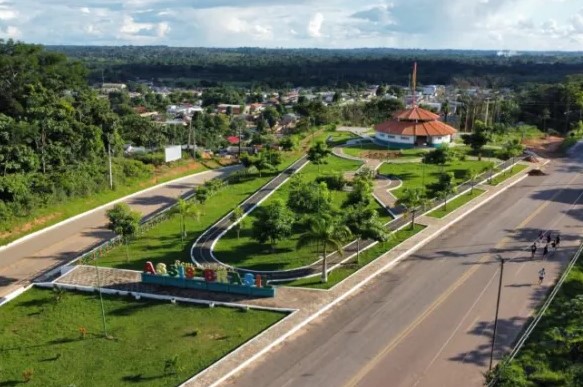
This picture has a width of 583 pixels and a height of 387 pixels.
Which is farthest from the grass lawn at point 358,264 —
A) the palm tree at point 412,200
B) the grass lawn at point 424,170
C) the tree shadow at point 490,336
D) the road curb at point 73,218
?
the road curb at point 73,218

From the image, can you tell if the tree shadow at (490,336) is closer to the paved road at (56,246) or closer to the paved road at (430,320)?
the paved road at (430,320)

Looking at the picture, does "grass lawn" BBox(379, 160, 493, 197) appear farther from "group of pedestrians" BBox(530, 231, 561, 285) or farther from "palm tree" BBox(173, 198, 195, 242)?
"palm tree" BBox(173, 198, 195, 242)

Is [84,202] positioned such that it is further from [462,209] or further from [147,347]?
[462,209]

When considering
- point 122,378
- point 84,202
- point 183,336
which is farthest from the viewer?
point 84,202

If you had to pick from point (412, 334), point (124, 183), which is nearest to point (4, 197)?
point (124, 183)

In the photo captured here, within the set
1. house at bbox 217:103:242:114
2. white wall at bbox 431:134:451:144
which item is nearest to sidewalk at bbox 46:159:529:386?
white wall at bbox 431:134:451:144

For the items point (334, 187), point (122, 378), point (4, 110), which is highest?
point (4, 110)

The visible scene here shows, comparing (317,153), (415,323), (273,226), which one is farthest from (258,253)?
(317,153)
